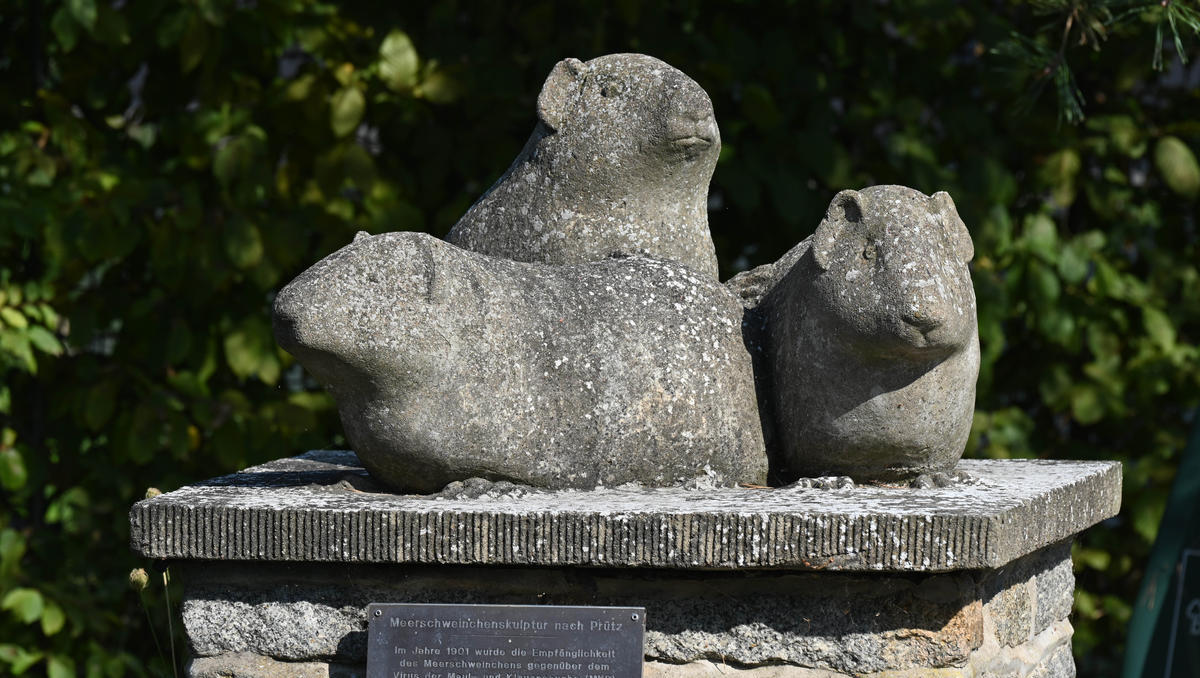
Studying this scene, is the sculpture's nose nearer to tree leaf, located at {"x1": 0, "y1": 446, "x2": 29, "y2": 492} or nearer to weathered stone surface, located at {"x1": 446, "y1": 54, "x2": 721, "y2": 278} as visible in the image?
weathered stone surface, located at {"x1": 446, "y1": 54, "x2": 721, "y2": 278}

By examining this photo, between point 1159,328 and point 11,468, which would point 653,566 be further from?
point 1159,328

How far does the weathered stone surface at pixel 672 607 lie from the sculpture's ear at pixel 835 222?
593mm

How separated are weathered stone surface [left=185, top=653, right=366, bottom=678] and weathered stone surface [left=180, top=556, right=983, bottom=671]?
0.05ft

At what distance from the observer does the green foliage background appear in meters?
4.42

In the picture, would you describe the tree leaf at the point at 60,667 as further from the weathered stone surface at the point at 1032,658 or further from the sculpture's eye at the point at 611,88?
the weathered stone surface at the point at 1032,658

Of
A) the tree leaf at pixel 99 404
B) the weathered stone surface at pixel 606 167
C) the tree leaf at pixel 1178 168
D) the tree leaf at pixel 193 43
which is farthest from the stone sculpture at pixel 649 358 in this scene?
the tree leaf at pixel 1178 168

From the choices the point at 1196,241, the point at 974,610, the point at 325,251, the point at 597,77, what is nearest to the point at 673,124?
the point at 597,77

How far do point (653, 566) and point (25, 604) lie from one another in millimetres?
2612

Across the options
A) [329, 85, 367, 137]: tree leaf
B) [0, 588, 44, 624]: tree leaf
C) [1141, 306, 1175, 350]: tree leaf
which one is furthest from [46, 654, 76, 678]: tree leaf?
[1141, 306, 1175, 350]: tree leaf

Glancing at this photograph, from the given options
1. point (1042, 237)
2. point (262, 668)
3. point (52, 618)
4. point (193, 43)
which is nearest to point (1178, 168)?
point (1042, 237)

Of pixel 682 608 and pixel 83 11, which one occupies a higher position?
pixel 83 11

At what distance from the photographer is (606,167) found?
3.12m

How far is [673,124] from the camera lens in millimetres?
3080

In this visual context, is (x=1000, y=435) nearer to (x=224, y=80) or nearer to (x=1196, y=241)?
(x=1196, y=241)
